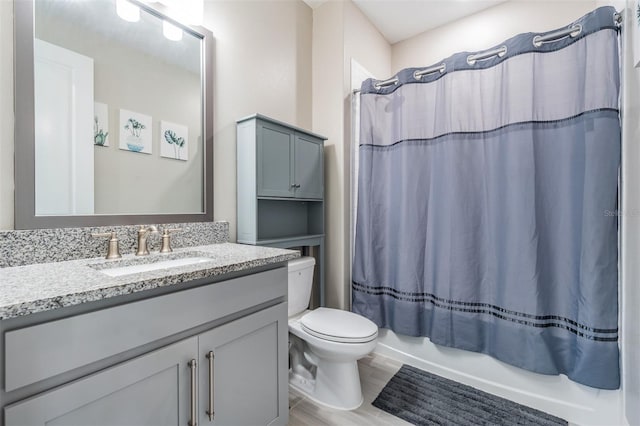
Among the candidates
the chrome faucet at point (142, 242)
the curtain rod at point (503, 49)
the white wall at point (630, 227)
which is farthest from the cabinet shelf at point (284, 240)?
the white wall at point (630, 227)

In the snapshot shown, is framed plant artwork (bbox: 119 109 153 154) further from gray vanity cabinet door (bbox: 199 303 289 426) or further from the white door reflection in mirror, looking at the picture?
gray vanity cabinet door (bbox: 199 303 289 426)

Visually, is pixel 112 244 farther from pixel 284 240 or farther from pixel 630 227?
pixel 630 227

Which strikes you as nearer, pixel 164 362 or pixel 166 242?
pixel 164 362

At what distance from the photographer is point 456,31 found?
2.42 metres

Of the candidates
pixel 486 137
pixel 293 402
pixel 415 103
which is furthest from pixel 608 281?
pixel 293 402

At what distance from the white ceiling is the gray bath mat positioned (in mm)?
2676

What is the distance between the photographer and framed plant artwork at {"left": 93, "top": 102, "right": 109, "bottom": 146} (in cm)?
120

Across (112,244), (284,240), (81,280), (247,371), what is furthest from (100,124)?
(247,371)

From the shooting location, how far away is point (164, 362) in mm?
873

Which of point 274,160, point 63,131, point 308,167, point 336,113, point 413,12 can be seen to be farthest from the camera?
point 413,12

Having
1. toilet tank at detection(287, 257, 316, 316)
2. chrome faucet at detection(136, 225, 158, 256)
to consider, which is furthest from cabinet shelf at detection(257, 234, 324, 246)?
chrome faucet at detection(136, 225, 158, 256)

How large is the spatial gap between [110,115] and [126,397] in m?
1.09

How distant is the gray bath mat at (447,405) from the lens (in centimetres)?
147

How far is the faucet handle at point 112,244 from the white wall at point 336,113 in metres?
1.38
